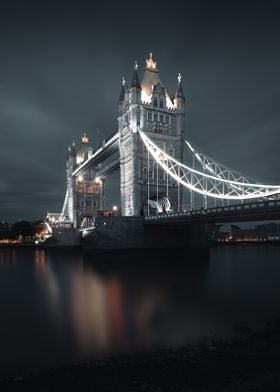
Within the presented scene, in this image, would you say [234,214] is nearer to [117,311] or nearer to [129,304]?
[129,304]

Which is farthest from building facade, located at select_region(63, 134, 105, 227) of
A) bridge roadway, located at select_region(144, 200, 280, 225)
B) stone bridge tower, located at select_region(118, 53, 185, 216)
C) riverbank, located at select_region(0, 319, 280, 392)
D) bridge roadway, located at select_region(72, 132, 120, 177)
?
riverbank, located at select_region(0, 319, 280, 392)

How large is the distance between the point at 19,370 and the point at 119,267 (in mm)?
21585

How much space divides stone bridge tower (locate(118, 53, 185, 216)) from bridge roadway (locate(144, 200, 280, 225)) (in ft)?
27.1

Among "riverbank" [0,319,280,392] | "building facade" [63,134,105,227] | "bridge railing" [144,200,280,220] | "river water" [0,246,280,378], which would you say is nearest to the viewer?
"riverbank" [0,319,280,392]

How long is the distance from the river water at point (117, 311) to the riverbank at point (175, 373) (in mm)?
1044

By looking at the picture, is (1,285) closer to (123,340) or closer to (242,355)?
(123,340)

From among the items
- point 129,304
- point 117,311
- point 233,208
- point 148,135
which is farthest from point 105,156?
→ point 117,311

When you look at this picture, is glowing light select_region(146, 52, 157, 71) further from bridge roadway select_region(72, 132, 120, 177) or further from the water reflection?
the water reflection

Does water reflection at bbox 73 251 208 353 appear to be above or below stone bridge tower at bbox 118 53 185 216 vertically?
below

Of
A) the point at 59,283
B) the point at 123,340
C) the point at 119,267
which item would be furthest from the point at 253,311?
the point at 119,267

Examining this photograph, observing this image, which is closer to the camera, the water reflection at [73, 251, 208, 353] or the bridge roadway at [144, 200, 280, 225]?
the water reflection at [73, 251, 208, 353]

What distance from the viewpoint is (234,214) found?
26.7 m

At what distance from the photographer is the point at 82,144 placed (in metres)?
86.0

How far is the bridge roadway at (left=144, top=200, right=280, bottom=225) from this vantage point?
23.2 metres
